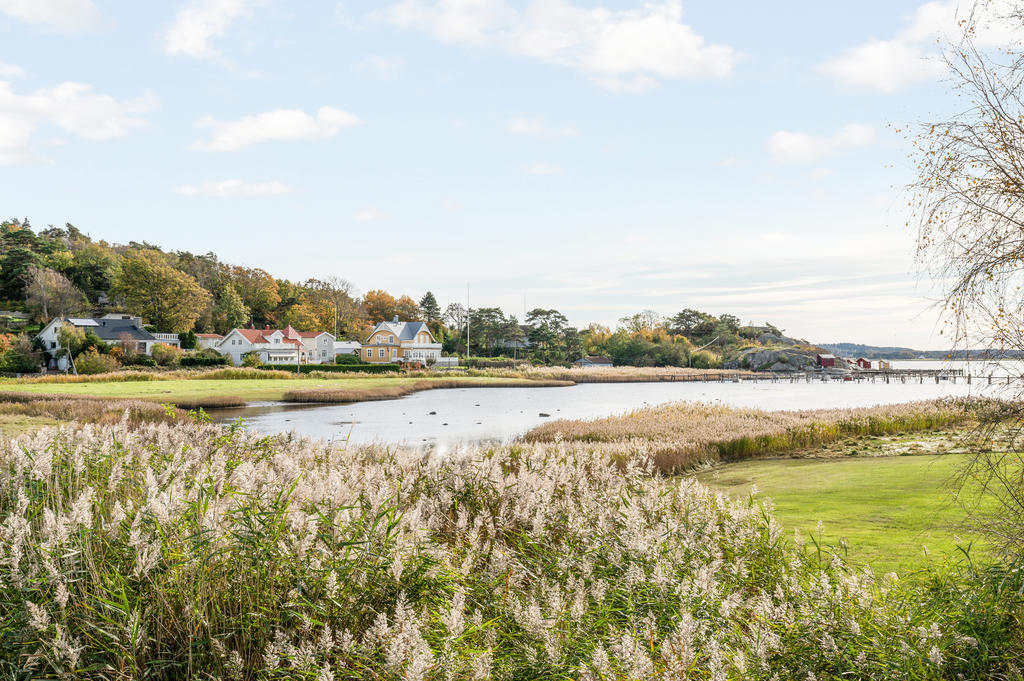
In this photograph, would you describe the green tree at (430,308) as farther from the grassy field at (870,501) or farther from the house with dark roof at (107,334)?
the grassy field at (870,501)

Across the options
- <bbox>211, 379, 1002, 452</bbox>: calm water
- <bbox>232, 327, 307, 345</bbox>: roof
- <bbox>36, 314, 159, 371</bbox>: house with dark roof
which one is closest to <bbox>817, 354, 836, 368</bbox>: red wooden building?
<bbox>211, 379, 1002, 452</bbox>: calm water

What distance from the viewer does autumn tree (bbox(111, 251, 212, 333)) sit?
3246 inches

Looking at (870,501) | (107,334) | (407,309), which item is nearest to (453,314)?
(407,309)

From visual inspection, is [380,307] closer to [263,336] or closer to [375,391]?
[263,336]

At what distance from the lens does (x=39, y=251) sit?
101000 mm

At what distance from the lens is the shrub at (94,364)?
55.7 metres

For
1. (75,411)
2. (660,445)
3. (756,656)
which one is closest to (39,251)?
(75,411)

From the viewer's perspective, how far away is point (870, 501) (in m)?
8.77

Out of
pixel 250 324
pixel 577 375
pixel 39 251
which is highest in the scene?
pixel 39 251

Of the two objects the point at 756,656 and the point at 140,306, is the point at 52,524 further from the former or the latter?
the point at 140,306

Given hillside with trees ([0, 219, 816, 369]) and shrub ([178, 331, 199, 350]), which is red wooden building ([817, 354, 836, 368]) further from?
shrub ([178, 331, 199, 350])

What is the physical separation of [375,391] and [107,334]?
1903 inches

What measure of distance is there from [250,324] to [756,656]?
10969 cm

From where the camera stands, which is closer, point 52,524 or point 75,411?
point 52,524
